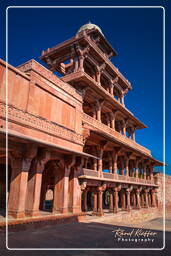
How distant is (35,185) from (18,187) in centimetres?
67

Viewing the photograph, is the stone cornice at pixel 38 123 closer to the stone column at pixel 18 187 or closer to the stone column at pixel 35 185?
the stone column at pixel 35 185

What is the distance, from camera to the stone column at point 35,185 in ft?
24.0

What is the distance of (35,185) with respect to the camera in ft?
24.8

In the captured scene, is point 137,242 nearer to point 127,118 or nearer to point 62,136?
point 62,136

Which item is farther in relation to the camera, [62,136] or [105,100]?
[105,100]

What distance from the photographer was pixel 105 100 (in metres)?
16.1

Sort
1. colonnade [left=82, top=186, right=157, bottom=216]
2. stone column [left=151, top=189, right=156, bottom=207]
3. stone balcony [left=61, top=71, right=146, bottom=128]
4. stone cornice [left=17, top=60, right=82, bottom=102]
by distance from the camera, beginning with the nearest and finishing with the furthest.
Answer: stone cornice [left=17, top=60, right=82, bottom=102], colonnade [left=82, top=186, right=157, bottom=216], stone balcony [left=61, top=71, right=146, bottom=128], stone column [left=151, top=189, right=156, bottom=207]

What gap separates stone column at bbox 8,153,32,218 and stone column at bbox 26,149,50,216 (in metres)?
0.32

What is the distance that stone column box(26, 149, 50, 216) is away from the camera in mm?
7321

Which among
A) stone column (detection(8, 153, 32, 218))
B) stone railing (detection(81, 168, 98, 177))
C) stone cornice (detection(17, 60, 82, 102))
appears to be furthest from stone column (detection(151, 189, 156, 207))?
stone column (detection(8, 153, 32, 218))

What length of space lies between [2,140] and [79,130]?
17.1 ft

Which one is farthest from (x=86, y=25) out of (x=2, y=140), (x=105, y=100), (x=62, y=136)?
(x=2, y=140)

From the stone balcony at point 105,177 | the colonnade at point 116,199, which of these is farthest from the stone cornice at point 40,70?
the colonnade at point 116,199

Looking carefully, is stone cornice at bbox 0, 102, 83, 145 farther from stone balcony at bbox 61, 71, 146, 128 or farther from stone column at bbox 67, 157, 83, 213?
stone balcony at bbox 61, 71, 146, 128
